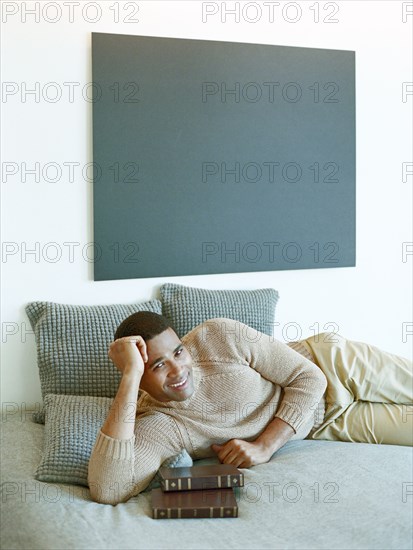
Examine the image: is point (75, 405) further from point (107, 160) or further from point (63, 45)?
point (63, 45)

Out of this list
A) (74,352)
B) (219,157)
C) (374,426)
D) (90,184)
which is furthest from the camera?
(219,157)

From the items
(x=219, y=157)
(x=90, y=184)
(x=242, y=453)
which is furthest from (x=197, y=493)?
(x=219, y=157)

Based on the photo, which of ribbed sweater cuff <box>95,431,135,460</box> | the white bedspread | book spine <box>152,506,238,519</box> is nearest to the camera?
the white bedspread

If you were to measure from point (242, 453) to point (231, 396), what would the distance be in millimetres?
220

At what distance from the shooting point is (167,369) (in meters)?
2.63

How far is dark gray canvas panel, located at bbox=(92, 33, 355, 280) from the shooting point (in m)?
3.34

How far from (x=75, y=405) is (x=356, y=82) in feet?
6.73

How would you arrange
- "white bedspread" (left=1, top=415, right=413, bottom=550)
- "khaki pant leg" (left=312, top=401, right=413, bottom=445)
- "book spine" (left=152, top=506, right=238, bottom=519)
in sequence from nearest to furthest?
"white bedspread" (left=1, top=415, right=413, bottom=550), "book spine" (left=152, top=506, right=238, bottom=519), "khaki pant leg" (left=312, top=401, right=413, bottom=445)

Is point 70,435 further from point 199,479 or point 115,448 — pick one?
point 199,479

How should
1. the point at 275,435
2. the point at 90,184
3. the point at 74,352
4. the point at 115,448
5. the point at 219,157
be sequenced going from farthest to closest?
the point at 219,157 < the point at 90,184 < the point at 74,352 < the point at 275,435 < the point at 115,448

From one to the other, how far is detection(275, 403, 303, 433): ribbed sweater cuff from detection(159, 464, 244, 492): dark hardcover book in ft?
1.34

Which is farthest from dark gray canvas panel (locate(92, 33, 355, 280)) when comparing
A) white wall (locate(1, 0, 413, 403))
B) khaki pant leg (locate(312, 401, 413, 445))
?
khaki pant leg (locate(312, 401, 413, 445))

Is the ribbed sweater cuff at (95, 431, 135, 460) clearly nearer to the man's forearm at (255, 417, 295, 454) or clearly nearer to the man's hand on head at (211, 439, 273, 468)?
the man's hand on head at (211, 439, 273, 468)

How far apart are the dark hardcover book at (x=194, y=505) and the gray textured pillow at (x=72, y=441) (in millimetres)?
207
